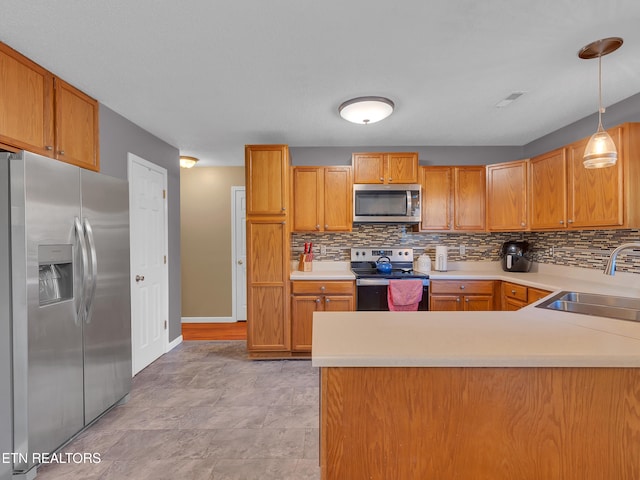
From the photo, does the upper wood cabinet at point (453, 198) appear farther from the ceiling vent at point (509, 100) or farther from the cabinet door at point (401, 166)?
the ceiling vent at point (509, 100)

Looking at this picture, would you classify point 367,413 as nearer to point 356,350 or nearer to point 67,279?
point 356,350

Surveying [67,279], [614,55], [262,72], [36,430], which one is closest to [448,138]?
[614,55]

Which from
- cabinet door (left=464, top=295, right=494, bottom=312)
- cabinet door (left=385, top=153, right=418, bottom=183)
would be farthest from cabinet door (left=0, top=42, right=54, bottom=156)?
cabinet door (left=464, top=295, right=494, bottom=312)

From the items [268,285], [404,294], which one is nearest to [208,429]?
[268,285]

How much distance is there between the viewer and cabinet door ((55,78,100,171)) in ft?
6.92

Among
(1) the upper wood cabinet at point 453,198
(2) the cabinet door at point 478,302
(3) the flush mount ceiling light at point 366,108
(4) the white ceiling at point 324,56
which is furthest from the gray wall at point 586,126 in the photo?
(3) the flush mount ceiling light at point 366,108

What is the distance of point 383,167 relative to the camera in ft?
11.4

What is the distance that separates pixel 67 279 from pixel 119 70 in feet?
4.53

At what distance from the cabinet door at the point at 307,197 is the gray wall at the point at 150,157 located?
57.0 inches

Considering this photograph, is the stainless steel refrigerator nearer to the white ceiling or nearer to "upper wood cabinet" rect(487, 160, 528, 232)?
the white ceiling

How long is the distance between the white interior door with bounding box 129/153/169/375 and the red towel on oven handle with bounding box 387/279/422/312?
97.4 inches

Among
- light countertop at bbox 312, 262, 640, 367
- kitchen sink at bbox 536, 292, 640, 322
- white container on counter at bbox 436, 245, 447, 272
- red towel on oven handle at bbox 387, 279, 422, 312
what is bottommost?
red towel on oven handle at bbox 387, 279, 422, 312

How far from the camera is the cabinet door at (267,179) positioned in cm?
325

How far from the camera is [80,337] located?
1.95 m
